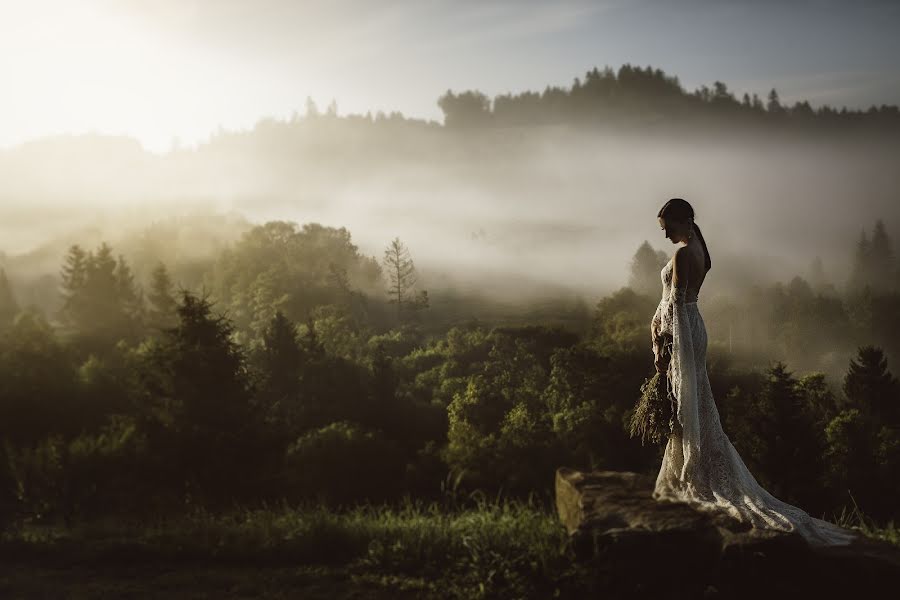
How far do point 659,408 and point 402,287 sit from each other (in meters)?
73.7

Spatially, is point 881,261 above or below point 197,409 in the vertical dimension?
above

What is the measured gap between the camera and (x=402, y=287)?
79875 mm

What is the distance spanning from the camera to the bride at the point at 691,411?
20.3ft

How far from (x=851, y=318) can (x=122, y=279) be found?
116 metres

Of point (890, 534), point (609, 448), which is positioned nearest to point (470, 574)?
point (890, 534)

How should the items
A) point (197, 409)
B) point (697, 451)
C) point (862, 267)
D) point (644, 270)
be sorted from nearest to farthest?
point (697, 451) < point (197, 409) < point (644, 270) < point (862, 267)

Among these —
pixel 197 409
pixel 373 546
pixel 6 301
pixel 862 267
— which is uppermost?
pixel 862 267

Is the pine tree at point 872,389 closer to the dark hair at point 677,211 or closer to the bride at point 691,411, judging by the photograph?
the bride at point 691,411

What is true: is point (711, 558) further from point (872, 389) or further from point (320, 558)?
point (872, 389)

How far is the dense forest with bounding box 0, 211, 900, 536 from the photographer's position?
1049 inches

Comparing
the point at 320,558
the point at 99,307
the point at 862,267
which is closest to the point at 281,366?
the point at 99,307

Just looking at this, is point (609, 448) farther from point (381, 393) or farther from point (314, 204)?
point (314, 204)

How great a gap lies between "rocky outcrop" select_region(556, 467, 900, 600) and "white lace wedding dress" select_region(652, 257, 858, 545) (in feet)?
0.79

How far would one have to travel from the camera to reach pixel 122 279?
73.1 meters
